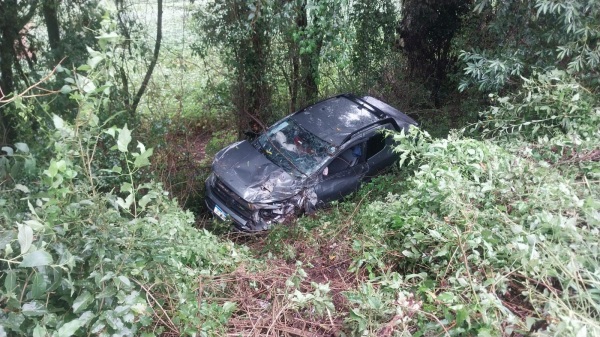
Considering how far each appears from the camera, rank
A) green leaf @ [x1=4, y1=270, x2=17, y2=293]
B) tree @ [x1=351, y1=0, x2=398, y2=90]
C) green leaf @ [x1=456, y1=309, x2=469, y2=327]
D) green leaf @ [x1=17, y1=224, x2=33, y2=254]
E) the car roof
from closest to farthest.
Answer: green leaf @ [x1=17, y1=224, x2=33, y2=254] < green leaf @ [x1=4, y1=270, x2=17, y2=293] < green leaf @ [x1=456, y1=309, x2=469, y2=327] < the car roof < tree @ [x1=351, y1=0, x2=398, y2=90]

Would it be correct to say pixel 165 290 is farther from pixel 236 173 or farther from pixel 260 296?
pixel 236 173

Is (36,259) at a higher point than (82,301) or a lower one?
higher

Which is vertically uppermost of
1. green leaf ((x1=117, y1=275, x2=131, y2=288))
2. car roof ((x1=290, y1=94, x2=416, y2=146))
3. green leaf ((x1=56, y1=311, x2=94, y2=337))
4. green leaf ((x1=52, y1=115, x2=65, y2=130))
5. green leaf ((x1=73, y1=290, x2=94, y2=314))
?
green leaf ((x1=52, y1=115, x2=65, y2=130))

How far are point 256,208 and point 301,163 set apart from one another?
3.12ft

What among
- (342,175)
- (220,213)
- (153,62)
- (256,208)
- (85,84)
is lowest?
(220,213)

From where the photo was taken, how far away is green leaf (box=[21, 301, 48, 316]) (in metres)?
1.91

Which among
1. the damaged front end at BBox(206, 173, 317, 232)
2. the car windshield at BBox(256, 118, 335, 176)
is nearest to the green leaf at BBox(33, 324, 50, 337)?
the damaged front end at BBox(206, 173, 317, 232)

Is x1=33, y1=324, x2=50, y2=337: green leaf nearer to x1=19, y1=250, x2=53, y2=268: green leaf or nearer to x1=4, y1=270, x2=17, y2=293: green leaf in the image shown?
x1=4, y1=270, x2=17, y2=293: green leaf

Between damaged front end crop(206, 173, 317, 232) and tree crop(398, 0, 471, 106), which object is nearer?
damaged front end crop(206, 173, 317, 232)

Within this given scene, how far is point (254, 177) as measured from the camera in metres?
5.78

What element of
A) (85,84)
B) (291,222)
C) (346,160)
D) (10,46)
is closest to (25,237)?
(85,84)

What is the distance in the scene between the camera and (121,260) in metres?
2.22

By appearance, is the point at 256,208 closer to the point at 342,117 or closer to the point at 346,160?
the point at 346,160

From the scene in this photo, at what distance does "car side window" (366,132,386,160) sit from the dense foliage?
0.45 metres
